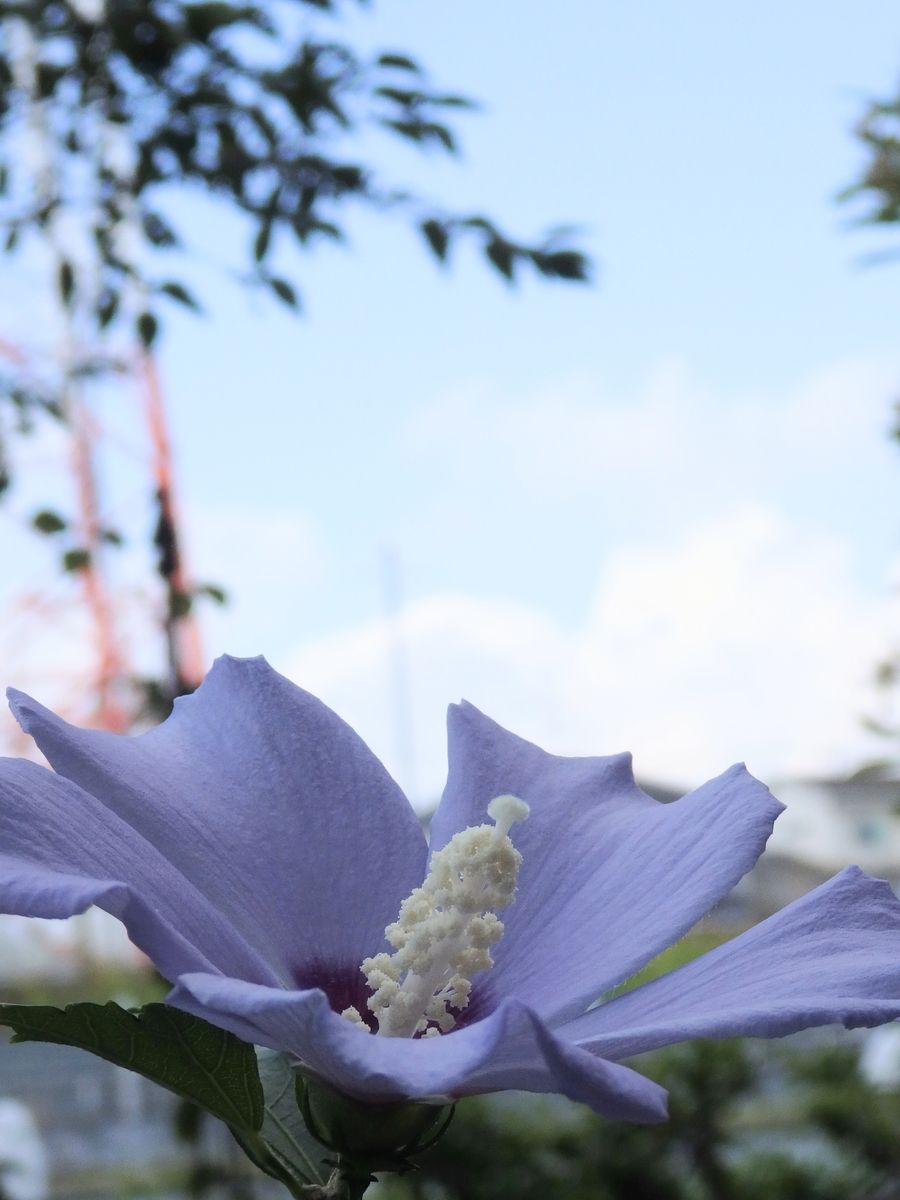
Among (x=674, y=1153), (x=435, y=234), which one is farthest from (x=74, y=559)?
(x=674, y=1153)

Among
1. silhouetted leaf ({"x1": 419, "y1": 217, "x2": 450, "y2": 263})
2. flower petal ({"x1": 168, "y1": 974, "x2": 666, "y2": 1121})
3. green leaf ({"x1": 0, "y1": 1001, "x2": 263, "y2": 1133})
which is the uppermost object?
silhouetted leaf ({"x1": 419, "y1": 217, "x2": 450, "y2": 263})

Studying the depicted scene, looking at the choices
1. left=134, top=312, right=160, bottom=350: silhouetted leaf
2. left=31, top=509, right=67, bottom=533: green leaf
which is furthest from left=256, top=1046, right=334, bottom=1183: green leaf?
left=134, top=312, right=160, bottom=350: silhouetted leaf

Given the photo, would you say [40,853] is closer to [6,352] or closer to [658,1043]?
[658,1043]

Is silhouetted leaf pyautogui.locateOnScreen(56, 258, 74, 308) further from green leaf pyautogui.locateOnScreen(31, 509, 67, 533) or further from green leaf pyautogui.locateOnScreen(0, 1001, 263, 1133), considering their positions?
green leaf pyautogui.locateOnScreen(0, 1001, 263, 1133)

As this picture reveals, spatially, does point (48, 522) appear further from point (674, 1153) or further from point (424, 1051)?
point (674, 1153)

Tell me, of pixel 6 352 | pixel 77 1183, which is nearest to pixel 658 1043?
pixel 6 352

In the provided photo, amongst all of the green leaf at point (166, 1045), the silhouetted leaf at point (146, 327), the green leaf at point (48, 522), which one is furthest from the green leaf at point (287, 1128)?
the silhouetted leaf at point (146, 327)
